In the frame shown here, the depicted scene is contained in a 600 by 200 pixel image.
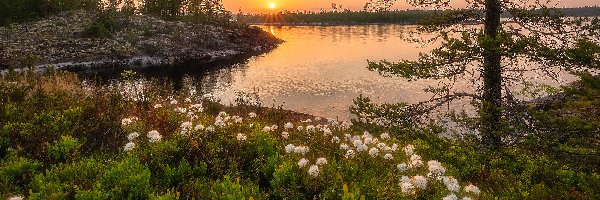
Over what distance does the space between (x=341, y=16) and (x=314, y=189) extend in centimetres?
16751

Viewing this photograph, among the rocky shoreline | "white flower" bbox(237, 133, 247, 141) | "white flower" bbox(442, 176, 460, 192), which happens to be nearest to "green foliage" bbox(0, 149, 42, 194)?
"white flower" bbox(237, 133, 247, 141)

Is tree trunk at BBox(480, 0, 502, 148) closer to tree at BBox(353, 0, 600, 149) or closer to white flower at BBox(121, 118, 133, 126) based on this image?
tree at BBox(353, 0, 600, 149)

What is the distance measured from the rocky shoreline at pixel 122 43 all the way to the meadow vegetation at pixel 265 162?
34.7 meters

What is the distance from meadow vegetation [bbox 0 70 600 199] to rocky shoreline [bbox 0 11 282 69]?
34.7 metres

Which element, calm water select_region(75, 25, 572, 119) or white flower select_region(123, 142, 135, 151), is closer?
white flower select_region(123, 142, 135, 151)

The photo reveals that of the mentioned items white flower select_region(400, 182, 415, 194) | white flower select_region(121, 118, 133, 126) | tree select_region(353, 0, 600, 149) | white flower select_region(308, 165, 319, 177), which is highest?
tree select_region(353, 0, 600, 149)

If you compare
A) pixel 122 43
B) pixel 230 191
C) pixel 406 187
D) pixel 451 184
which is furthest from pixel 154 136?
pixel 122 43

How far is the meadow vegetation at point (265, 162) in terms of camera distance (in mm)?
7125

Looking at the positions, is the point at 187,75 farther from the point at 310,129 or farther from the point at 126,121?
the point at 310,129

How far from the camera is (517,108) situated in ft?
34.6

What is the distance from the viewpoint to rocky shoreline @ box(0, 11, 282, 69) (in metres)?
47.2

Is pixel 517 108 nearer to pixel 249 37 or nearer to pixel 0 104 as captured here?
pixel 0 104

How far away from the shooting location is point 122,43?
5500 cm

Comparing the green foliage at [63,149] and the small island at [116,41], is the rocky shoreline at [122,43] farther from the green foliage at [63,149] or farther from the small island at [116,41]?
the green foliage at [63,149]
